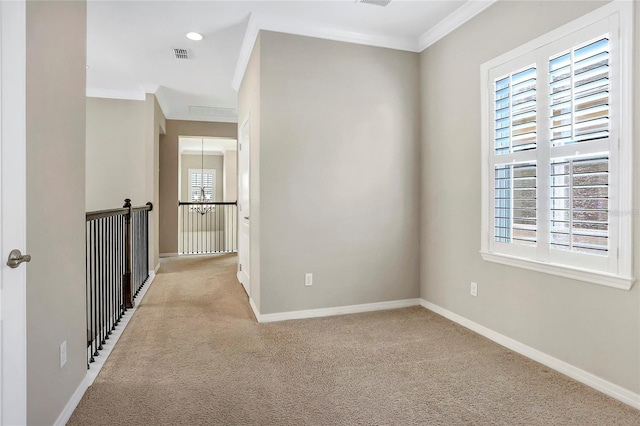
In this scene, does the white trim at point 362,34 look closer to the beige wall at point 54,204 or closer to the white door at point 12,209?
the beige wall at point 54,204

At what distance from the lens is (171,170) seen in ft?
23.4

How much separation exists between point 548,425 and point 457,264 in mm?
1634

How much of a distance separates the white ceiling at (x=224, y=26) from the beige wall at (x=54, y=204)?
1.40 meters

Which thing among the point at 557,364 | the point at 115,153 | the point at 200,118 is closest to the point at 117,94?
the point at 115,153

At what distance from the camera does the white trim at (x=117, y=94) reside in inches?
217

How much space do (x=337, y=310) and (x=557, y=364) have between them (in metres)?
1.83

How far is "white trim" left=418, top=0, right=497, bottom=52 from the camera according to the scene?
301 cm

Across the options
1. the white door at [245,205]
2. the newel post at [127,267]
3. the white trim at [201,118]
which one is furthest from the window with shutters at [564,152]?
the white trim at [201,118]

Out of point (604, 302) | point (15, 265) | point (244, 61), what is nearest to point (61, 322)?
point (15, 265)

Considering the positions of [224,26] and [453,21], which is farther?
[224,26]

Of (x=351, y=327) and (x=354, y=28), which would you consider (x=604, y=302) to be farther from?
(x=354, y=28)

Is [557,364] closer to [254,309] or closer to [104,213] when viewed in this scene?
[254,309]

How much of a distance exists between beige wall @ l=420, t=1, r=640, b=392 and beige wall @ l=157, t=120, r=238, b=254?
4787 mm

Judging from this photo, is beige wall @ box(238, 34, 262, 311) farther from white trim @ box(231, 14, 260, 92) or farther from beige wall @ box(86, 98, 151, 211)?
beige wall @ box(86, 98, 151, 211)
